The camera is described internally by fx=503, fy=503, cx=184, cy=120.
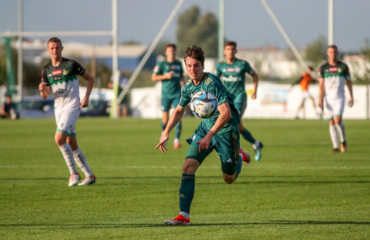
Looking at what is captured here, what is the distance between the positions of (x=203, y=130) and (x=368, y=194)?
2829 millimetres

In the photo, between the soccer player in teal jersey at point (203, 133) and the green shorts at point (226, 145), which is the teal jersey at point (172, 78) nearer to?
the soccer player in teal jersey at point (203, 133)

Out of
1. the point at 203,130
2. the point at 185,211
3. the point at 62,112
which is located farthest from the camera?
the point at 62,112

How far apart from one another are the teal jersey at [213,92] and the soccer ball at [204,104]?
74mm

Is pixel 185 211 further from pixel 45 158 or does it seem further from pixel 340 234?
pixel 45 158

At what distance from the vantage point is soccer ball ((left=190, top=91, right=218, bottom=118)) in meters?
5.23

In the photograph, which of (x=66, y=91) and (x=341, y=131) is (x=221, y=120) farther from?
(x=341, y=131)

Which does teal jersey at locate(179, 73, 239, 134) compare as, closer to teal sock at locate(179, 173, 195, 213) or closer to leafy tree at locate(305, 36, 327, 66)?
teal sock at locate(179, 173, 195, 213)

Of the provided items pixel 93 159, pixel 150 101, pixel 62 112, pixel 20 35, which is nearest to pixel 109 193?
pixel 62 112

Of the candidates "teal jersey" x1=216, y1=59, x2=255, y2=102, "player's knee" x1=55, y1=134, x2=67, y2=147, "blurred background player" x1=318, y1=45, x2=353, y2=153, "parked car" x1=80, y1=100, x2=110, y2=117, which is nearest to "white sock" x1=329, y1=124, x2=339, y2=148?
"blurred background player" x1=318, y1=45, x2=353, y2=153

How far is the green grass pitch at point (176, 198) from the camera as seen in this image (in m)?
4.99

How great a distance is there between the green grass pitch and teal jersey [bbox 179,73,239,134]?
1017 mm

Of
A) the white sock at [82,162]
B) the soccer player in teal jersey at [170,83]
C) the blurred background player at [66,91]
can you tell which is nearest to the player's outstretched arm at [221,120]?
the blurred background player at [66,91]

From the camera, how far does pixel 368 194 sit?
22.9 ft

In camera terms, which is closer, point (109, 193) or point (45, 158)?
point (109, 193)
